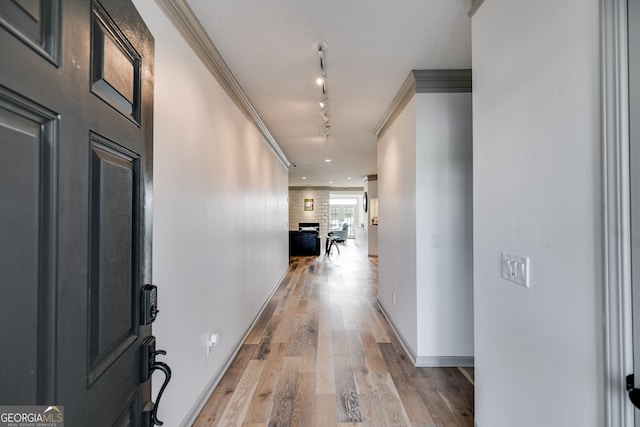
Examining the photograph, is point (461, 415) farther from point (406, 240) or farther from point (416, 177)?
point (416, 177)

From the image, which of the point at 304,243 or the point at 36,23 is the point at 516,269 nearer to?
the point at 36,23

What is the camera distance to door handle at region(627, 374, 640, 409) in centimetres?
74

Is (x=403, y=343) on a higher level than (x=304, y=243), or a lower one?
lower

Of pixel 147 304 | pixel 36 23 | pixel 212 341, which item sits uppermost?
pixel 36 23

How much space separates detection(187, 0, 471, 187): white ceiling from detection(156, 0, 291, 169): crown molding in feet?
0.16

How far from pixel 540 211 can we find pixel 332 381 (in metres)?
1.88

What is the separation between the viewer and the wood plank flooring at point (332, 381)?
1826mm

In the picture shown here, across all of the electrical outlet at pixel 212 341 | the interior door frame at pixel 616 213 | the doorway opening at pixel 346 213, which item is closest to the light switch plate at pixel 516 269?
the interior door frame at pixel 616 213

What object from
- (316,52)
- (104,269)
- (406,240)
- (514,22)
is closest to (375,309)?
(406,240)

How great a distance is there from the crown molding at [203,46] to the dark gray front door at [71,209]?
3.25 ft

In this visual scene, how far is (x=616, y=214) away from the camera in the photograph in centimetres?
81

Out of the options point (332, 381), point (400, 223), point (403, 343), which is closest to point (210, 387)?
point (332, 381)

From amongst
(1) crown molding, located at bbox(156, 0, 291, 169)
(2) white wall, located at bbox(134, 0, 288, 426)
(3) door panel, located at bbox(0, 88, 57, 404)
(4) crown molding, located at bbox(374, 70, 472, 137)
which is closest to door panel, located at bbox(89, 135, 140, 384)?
(3) door panel, located at bbox(0, 88, 57, 404)

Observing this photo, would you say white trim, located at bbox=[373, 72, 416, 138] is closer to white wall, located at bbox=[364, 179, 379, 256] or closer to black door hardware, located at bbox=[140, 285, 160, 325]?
black door hardware, located at bbox=[140, 285, 160, 325]
